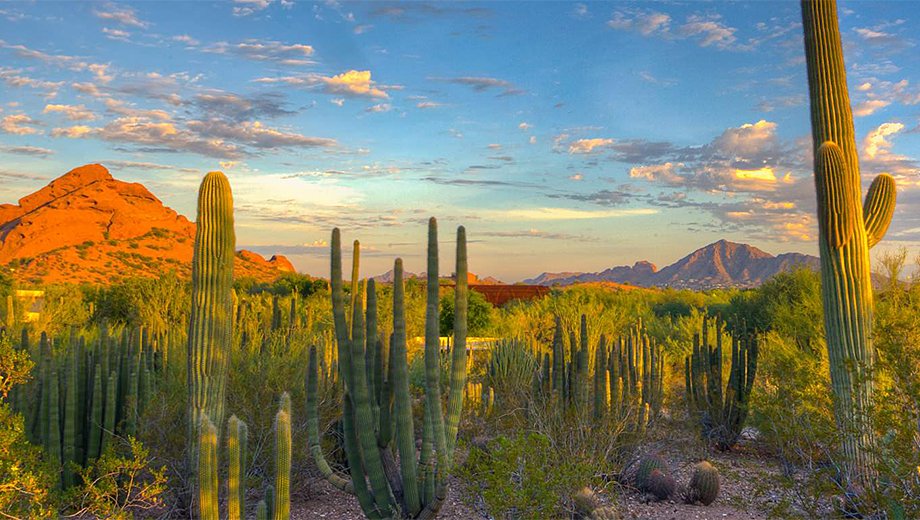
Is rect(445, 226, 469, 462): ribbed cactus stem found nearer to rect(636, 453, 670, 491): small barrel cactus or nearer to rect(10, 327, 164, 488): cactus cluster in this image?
rect(636, 453, 670, 491): small barrel cactus

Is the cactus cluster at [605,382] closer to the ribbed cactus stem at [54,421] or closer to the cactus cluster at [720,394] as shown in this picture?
the cactus cluster at [720,394]

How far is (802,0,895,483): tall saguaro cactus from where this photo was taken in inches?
306

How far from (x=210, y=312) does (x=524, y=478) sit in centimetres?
324

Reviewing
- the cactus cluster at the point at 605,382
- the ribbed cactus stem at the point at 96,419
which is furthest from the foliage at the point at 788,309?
the ribbed cactus stem at the point at 96,419

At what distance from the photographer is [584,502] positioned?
6371 mm

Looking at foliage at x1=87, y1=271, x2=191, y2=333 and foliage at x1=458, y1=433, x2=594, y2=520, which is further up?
foliage at x1=87, y1=271, x2=191, y2=333

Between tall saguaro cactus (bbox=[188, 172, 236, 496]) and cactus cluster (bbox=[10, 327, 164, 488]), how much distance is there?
3.05 feet

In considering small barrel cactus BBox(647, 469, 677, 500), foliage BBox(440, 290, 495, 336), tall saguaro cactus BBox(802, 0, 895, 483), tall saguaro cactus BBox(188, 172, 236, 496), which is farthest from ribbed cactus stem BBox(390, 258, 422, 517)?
foliage BBox(440, 290, 495, 336)

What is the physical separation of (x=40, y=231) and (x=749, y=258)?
8918 cm

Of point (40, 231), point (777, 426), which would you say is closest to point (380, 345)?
point (777, 426)

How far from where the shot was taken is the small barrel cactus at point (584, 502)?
636 cm

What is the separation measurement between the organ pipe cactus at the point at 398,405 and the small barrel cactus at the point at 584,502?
123 centimetres

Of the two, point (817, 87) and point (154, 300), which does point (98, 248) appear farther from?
point (817, 87)

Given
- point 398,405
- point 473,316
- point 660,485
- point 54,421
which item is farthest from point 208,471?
point 473,316
